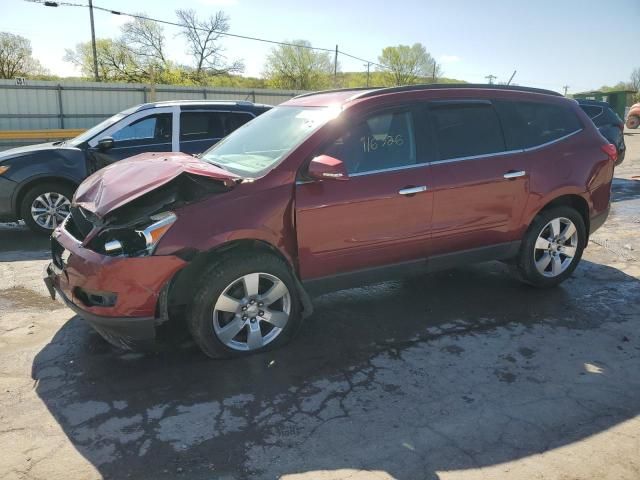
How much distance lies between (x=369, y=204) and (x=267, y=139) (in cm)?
103

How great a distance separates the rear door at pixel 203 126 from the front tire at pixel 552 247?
470 centimetres

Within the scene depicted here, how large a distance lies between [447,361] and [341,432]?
1142 millimetres

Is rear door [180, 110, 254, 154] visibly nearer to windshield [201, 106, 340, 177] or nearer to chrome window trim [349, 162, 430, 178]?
windshield [201, 106, 340, 177]

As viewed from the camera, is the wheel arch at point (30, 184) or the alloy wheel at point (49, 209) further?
the alloy wheel at point (49, 209)

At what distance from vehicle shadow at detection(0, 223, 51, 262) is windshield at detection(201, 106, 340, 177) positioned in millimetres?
3072

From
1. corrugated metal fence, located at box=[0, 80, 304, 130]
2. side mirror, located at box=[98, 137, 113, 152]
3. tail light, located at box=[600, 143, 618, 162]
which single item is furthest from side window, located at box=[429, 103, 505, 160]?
corrugated metal fence, located at box=[0, 80, 304, 130]

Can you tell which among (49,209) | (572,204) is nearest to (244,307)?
(572,204)

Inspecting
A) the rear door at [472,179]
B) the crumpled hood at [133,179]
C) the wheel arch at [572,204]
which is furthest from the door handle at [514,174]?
the crumpled hood at [133,179]

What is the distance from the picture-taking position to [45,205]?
6.96 meters

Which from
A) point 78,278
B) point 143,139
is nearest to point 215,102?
point 143,139

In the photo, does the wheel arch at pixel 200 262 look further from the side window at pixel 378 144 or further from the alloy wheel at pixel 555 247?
the alloy wheel at pixel 555 247

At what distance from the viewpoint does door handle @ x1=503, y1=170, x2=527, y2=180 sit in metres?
4.49

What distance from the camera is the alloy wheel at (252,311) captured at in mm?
3551

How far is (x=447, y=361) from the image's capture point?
368 centimetres
